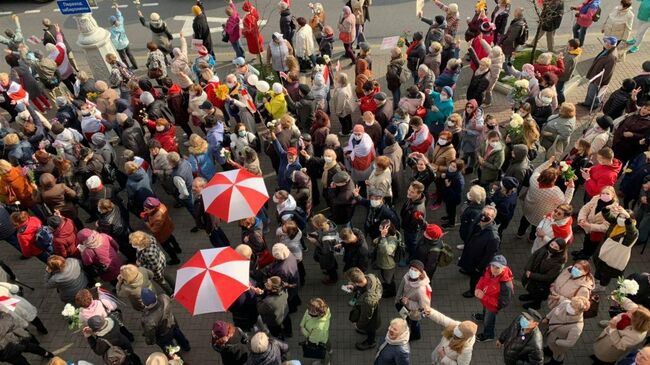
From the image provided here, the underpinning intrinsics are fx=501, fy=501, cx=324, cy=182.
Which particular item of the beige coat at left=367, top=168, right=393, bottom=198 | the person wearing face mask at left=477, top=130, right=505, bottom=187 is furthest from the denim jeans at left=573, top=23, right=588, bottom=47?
the beige coat at left=367, top=168, right=393, bottom=198

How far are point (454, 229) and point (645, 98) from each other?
4.44 m

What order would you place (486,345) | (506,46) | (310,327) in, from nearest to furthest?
(310,327), (486,345), (506,46)

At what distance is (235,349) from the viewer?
6.11 metres

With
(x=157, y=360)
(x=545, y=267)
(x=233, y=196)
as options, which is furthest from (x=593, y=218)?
(x=157, y=360)

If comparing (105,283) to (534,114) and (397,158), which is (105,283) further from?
(534,114)

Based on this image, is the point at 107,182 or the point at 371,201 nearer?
the point at 371,201

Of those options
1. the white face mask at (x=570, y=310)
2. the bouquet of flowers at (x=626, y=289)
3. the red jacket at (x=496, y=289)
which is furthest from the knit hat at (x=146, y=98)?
the bouquet of flowers at (x=626, y=289)

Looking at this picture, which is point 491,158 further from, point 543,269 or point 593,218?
point 543,269

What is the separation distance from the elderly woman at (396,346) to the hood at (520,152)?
140 inches

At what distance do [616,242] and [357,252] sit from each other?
343cm

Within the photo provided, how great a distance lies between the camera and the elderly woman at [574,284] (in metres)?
5.99

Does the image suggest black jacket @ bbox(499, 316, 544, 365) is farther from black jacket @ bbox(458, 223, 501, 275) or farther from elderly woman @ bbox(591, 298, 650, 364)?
black jacket @ bbox(458, 223, 501, 275)

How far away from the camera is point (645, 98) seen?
30.9 feet

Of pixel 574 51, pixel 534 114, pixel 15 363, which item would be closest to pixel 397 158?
pixel 534 114
